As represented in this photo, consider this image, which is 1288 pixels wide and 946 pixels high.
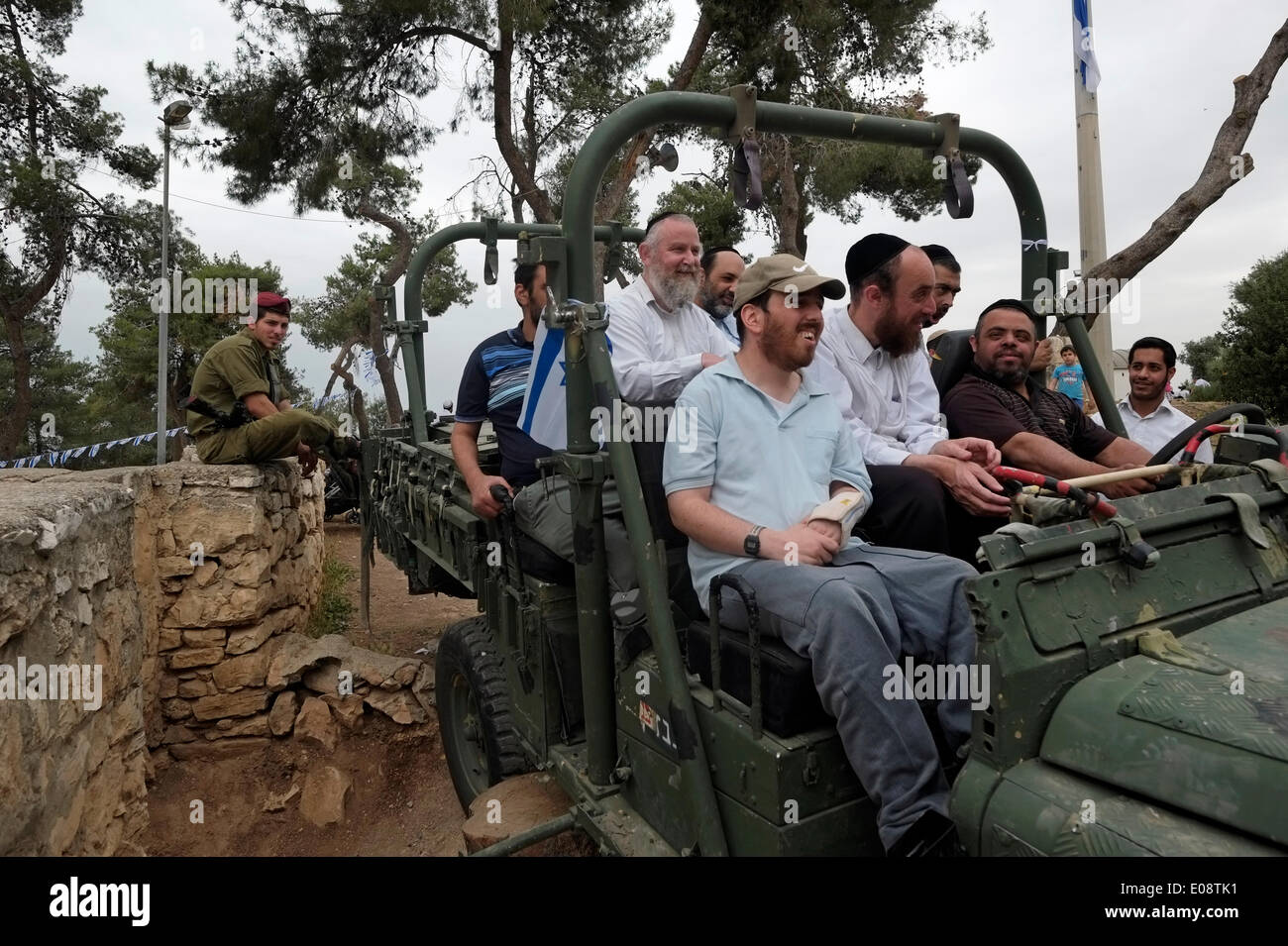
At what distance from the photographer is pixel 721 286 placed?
160 inches

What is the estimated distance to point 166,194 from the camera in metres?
9.38

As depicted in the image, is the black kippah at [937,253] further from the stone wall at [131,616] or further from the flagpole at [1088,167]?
the flagpole at [1088,167]

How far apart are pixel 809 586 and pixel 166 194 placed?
9.62 m

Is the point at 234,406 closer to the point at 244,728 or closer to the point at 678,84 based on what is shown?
the point at 244,728

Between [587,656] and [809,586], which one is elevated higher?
[809,586]

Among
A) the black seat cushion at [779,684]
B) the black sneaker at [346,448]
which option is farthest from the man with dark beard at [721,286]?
the black sneaker at [346,448]

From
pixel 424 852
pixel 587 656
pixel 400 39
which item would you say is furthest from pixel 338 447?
pixel 400 39

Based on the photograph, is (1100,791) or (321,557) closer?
(1100,791)

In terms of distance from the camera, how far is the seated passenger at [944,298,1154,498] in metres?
2.91

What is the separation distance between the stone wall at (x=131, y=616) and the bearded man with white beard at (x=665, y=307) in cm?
203

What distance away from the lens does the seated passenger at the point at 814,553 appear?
1.87 meters

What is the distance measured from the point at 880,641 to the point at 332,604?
6166 mm

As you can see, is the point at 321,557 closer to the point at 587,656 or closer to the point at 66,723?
the point at 66,723

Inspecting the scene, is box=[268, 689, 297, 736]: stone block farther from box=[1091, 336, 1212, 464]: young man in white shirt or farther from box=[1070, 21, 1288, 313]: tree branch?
box=[1070, 21, 1288, 313]: tree branch
